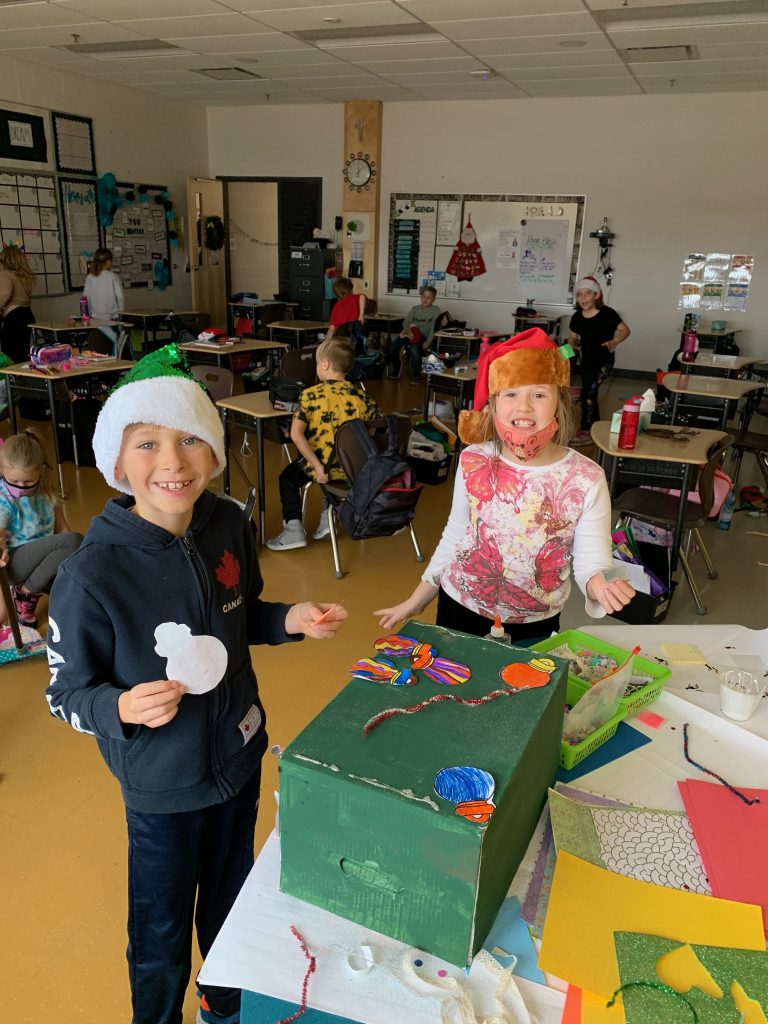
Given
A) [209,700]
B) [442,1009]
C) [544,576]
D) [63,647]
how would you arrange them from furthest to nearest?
[544,576] → [209,700] → [63,647] → [442,1009]

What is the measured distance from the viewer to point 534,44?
6430 millimetres

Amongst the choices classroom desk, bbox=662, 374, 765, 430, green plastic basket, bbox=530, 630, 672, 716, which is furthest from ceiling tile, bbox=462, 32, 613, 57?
green plastic basket, bbox=530, 630, 672, 716

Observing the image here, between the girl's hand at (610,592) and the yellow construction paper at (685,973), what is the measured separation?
25.9 inches

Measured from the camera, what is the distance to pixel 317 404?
3824 mm

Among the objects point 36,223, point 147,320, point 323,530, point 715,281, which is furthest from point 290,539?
point 715,281

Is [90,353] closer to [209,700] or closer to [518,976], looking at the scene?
[209,700]

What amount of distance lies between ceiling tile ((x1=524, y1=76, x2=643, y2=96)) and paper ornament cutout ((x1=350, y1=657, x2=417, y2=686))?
28.0ft

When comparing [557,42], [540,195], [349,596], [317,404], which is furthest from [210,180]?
[349,596]

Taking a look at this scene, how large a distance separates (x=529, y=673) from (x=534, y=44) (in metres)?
6.98

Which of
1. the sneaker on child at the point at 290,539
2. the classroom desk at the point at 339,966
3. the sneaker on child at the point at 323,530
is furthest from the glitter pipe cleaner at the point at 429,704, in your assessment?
the sneaker on child at the point at 323,530

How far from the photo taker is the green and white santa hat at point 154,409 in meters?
1.10

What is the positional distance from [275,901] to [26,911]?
1.24 m

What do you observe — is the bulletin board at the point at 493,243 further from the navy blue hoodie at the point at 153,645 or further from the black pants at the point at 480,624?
the navy blue hoodie at the point at 153,645

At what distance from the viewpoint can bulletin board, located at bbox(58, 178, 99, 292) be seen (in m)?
8.51
